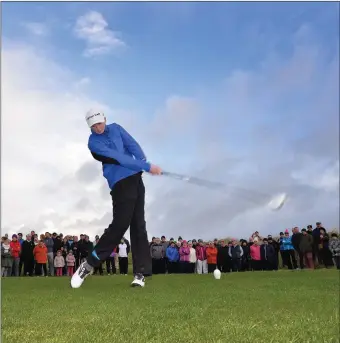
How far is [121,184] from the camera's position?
9.11 meters

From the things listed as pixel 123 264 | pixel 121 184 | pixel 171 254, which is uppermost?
pixel 121 184

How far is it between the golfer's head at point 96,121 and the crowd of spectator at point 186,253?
2127 centimetres

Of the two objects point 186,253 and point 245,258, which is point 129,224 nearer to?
point 186,253

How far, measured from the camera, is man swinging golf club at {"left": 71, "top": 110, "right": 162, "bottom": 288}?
8852mm

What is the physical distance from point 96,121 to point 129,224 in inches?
78.9

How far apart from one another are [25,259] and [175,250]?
9.50 metres

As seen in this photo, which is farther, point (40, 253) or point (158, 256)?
point (158, 256)

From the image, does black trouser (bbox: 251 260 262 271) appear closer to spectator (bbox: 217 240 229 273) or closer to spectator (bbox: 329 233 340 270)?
spectator (bbox: 217 240 229 273)

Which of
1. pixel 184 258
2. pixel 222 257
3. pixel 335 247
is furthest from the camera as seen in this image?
pixel 222 257

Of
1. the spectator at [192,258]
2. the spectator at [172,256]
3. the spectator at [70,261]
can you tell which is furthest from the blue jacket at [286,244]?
the spectator at [70,261]

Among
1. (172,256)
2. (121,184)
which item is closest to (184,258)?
(172,256)

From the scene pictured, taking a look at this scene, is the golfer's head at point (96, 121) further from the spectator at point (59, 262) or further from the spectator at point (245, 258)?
the spectator at point (245, 258)

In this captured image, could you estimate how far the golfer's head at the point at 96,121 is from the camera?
8.93m

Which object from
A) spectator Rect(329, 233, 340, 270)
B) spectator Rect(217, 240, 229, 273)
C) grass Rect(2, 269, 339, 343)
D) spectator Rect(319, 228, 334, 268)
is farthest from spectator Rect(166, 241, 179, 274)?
grass Rect(2, 269, 339, 343)
